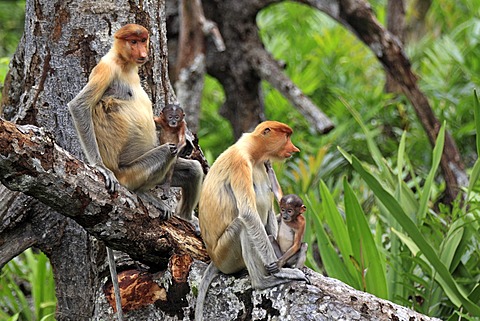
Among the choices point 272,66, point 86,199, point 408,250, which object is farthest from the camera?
point 272,66

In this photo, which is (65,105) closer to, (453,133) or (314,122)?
(314,122)

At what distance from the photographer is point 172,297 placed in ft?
11.1

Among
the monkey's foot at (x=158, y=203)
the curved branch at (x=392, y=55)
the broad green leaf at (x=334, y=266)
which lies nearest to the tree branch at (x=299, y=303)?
the monkey's foot at (x=158, y=203)

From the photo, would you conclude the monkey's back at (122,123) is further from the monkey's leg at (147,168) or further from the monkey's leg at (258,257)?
the monkey's leg at (258,257)

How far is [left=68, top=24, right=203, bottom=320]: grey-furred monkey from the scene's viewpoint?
3113 millimetres

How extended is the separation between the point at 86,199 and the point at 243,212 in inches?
24.1

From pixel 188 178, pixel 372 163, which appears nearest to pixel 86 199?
pixel 188 178

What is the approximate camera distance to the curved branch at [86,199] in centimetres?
274

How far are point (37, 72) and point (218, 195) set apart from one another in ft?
3.80

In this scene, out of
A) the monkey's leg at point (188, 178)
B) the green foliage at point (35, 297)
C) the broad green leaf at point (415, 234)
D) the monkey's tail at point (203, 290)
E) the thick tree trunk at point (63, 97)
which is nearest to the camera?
the monkey's tail at point (203, 290)

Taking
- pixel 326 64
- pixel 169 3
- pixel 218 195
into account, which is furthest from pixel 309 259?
pixel 326 64

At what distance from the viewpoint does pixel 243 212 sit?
10.1ft

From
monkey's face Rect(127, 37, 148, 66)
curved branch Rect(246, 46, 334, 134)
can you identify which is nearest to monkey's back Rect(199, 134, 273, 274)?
monkey's face Rect(127, 37, 148, 66)

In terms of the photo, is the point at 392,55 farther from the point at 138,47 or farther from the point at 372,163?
the point at 138,47
